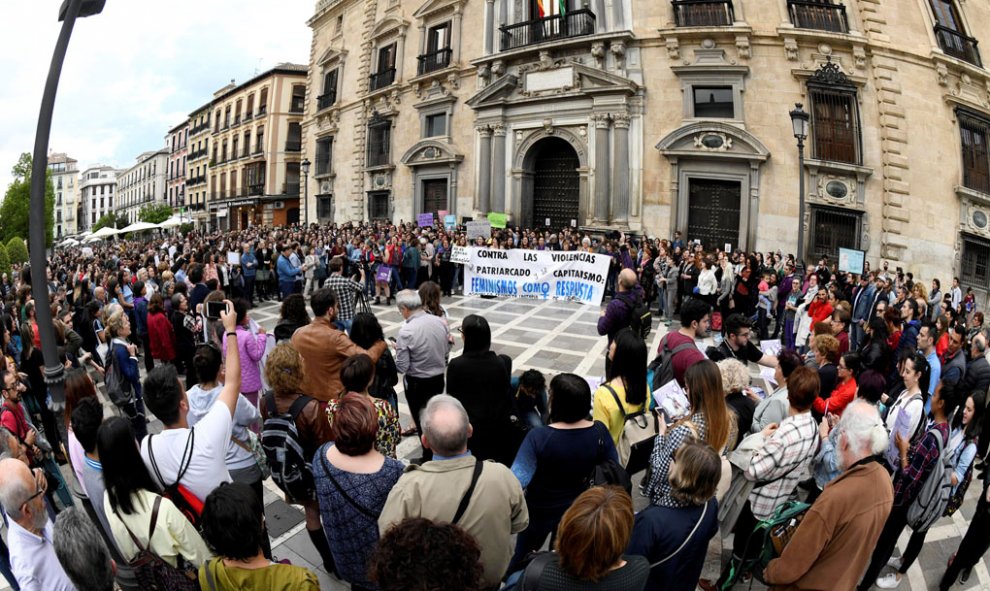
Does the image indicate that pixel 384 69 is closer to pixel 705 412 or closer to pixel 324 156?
pixel 324 156

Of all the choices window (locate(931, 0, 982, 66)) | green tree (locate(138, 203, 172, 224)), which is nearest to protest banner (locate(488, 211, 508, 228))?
window (locate(931, 0, 982, 66))

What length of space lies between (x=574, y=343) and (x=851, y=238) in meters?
12.0

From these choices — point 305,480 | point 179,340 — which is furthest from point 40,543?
point 179,340

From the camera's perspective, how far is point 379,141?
27.2m

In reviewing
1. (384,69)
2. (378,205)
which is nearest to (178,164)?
(384,69)

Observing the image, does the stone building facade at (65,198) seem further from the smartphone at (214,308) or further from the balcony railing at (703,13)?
the smartphone at (214,308)

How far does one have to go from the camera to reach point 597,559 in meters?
1.90

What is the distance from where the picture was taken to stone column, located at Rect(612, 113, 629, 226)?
61.7ft

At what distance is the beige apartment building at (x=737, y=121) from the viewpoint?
1666 centimetres

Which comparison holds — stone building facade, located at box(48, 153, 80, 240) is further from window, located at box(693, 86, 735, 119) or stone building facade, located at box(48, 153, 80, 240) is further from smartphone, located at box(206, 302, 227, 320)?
smartphone, located at box(206, 302, 227, 320)

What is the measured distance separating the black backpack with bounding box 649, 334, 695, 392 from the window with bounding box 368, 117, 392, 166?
2384 cm

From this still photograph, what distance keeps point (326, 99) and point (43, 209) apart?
28.7 metres

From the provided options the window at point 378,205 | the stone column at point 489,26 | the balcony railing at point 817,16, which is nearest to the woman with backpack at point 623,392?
the balcony railing at point 817,16

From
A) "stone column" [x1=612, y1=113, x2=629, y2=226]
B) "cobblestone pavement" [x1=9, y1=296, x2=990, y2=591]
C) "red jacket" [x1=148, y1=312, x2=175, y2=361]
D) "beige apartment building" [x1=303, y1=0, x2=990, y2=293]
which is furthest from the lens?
"stone column" [x1=612, y1=113, x2=629, y2=226]
